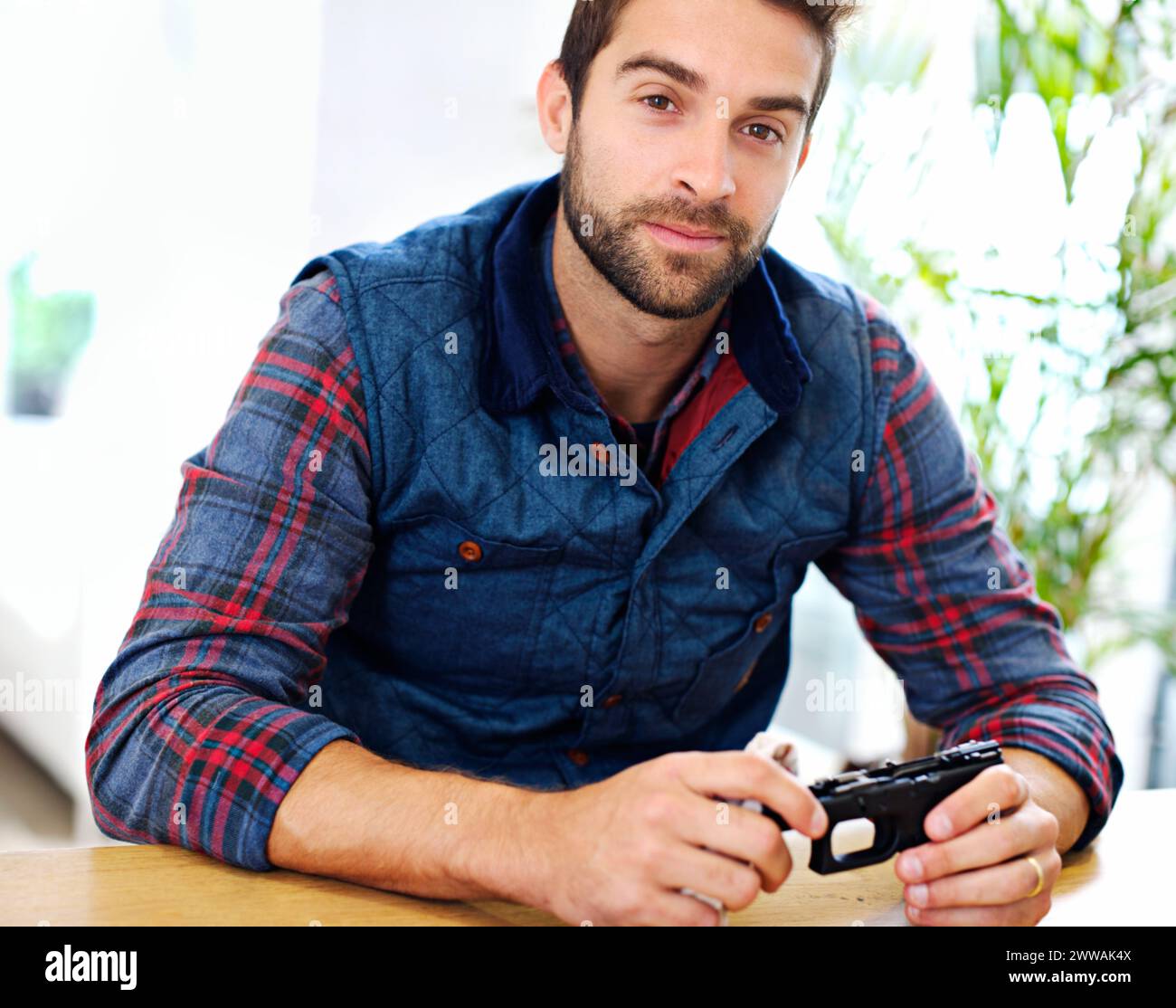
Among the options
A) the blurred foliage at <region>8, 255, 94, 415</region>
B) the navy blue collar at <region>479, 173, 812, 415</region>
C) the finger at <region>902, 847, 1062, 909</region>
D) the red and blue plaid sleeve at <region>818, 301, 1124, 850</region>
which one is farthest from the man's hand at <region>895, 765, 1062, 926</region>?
the blurred foliage at <region>8, 255, 94, 415</region>

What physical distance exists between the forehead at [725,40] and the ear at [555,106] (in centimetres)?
15

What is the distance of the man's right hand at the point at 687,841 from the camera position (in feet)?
2.63

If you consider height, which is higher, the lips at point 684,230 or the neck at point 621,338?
the lips at point 684,230

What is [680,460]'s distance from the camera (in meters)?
1.29

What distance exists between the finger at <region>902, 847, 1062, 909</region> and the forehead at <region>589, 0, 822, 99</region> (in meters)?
0.77

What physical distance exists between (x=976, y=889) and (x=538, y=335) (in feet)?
2.23

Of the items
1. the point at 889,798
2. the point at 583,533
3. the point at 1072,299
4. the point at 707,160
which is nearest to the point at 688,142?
the point at 707,160

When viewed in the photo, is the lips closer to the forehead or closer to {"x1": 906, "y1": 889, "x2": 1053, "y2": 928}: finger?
the forehead

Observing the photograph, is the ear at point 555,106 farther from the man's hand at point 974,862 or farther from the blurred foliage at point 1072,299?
the blurred foliage at point 1072,299

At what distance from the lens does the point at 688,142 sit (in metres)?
1.22

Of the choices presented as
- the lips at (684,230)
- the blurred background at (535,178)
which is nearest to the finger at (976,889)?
the lips at (684,230)

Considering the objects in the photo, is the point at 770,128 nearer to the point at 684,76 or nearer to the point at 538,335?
the point at 684,76
